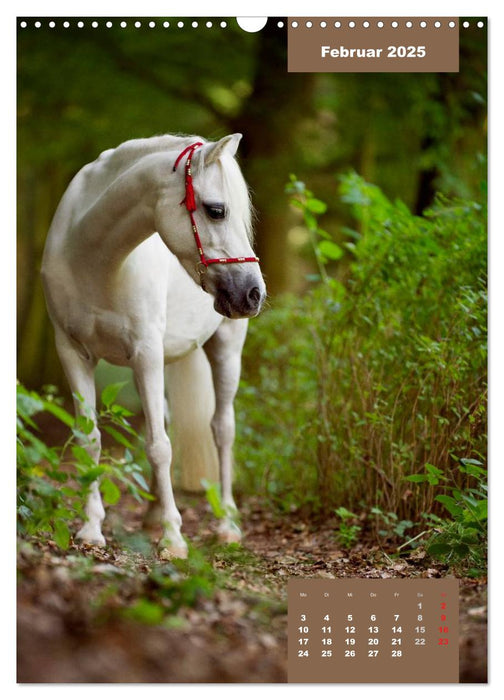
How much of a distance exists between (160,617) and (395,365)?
254 centimetres

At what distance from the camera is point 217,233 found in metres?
3.39

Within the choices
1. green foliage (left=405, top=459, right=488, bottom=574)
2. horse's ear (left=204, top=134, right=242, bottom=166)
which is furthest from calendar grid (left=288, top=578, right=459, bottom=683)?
horse's ear (left=204, top=134, right=242, bottom=166)

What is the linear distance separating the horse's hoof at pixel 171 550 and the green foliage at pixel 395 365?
1.07 metres

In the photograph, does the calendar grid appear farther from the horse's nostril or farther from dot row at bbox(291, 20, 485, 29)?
dot row at bbox(291, 20, 485, 29)

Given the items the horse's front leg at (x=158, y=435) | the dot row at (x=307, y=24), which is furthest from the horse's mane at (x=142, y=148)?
the horse's front leg at (x=158, y=435)

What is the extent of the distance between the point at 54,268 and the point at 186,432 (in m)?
1.68

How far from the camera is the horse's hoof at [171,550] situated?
3674 millimetres

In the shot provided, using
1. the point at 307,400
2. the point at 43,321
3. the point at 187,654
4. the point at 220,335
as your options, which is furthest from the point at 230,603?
the point at 43,321

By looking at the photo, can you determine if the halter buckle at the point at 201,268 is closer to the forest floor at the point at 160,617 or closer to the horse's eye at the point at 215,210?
the horse's eye at the point at 215,210

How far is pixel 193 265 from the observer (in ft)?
11.3

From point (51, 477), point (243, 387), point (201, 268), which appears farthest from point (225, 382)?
point (51, 477)

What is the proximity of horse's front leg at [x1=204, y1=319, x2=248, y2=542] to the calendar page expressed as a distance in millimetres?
15

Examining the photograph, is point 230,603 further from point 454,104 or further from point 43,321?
point 454,104

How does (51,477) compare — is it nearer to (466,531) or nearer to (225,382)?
(466,531)
